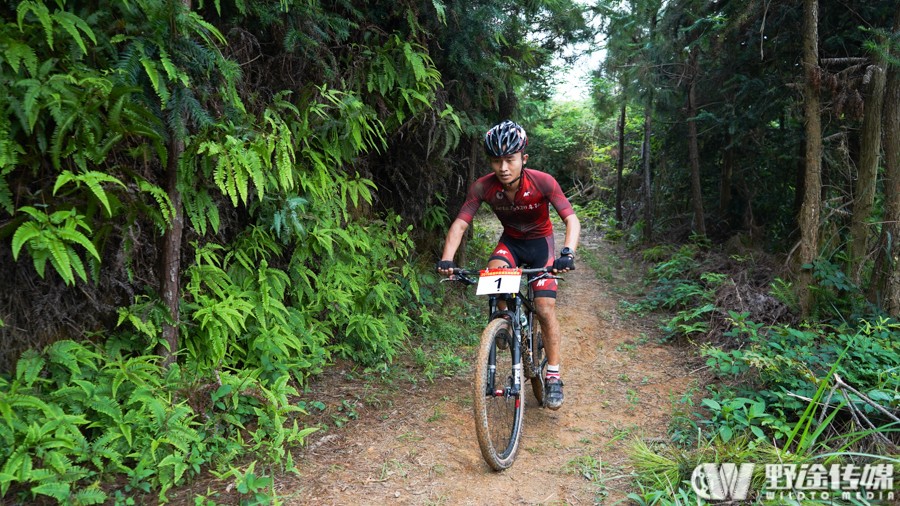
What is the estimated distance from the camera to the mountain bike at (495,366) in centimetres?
355

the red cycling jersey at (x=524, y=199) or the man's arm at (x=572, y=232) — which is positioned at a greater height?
the red cycling jersey at (x=524, y=199)

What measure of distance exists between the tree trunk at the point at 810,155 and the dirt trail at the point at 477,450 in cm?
199

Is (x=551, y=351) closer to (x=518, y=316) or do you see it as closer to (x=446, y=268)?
(x=518, y=316)

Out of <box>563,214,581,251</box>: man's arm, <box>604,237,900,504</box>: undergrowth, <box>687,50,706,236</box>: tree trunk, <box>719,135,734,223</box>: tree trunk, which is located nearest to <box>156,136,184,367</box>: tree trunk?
<box>563,214,581,251</box>: man's arm

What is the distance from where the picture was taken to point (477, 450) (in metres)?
4.10

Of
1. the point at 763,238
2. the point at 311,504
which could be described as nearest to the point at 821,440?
the point at 311,504

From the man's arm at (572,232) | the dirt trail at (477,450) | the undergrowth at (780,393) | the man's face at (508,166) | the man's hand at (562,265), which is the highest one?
the man's face at (508,166)

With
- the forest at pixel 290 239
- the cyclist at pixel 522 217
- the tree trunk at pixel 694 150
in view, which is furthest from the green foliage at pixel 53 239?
the tree trunk at pixel 694 150

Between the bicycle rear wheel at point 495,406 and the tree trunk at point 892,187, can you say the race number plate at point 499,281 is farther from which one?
the tree trunk at point 892,187

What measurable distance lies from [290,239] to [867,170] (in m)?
6.87

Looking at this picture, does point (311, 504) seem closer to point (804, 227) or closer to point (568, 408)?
point (568, 408)

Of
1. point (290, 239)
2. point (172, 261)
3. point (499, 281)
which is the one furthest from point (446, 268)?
point (172, 261)

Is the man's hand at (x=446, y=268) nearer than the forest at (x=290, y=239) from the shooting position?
No

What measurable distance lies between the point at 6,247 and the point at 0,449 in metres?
1.15
